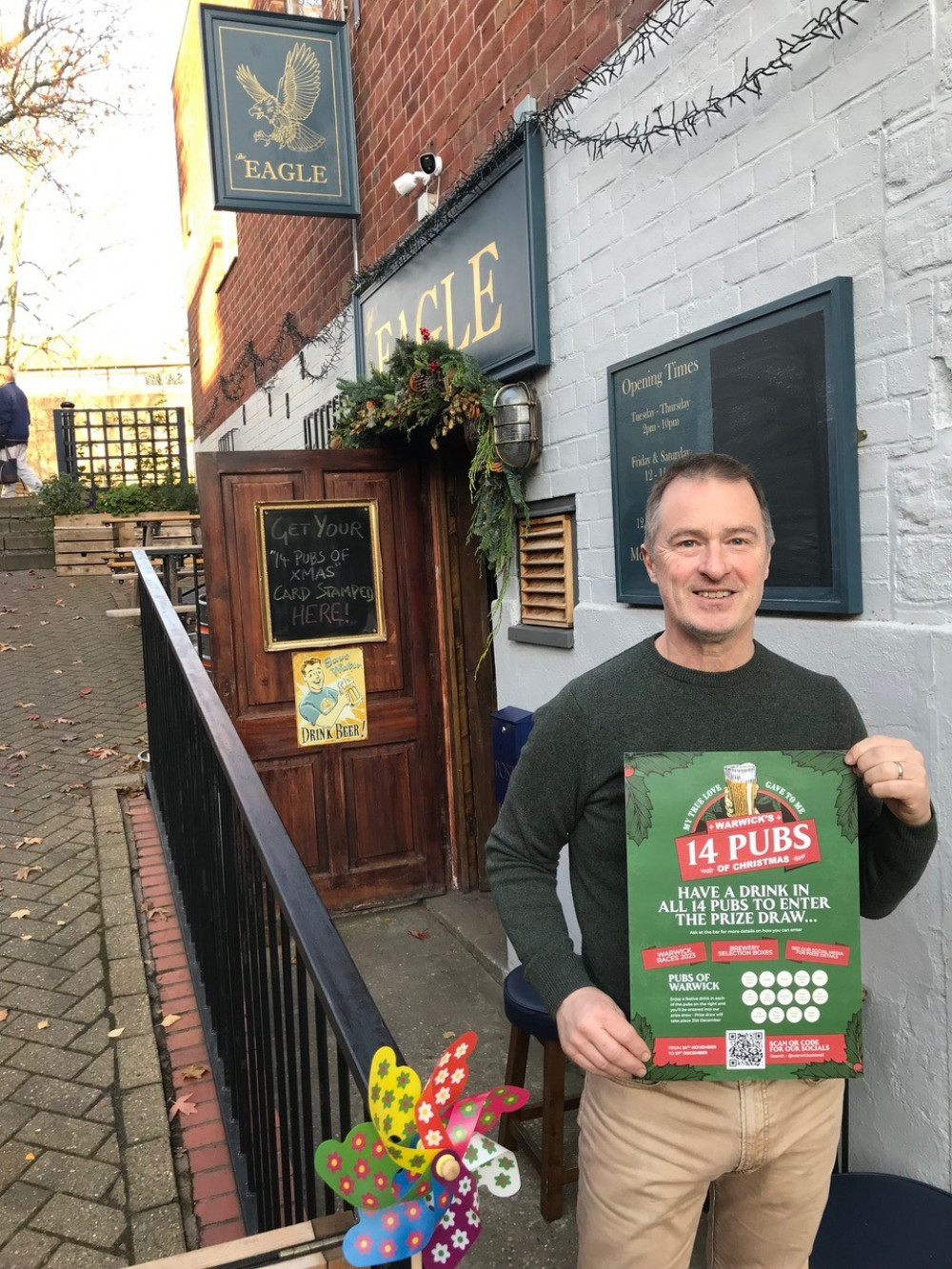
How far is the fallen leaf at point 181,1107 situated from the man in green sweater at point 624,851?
1.57 metres

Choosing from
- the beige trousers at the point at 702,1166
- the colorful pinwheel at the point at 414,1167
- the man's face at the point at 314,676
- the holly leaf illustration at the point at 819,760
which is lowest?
the beige trousers at the point at 702,1166

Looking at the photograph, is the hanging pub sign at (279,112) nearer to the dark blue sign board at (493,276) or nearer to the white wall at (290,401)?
the white wall at (290,401)

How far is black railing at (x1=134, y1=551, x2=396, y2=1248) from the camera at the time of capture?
4.44 feet

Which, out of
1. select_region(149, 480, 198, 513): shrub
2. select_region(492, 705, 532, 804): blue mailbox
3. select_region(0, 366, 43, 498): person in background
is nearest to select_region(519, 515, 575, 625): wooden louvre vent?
select_region(492, 705, 532, 804): blue mailbox

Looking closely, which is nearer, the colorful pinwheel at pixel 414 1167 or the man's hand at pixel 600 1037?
the colorful pinwheel at pixel 414 1167

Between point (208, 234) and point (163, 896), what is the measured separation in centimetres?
813

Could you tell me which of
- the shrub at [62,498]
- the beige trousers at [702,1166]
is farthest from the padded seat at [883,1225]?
the shrub at [62,498]

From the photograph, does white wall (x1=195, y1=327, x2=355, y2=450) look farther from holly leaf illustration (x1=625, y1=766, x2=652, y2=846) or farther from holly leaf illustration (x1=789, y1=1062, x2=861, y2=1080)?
holly leaf illustration (x1=789, y1=1062, x2=861, y2=1080)

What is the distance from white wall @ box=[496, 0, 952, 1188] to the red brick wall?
70 cm

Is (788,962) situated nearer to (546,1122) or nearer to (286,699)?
(546,1122)

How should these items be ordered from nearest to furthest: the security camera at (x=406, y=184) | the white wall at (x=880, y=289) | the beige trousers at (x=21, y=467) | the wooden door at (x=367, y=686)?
the white wall at (x=880, y=289)
the security camera at (x=406, y=184)
the wooden door at (x=367, y=686)
the beige trousers at (x=21, y=467)

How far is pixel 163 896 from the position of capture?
13.2ft

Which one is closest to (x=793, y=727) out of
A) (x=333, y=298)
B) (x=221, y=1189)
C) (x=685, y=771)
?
(x=685, y=771)

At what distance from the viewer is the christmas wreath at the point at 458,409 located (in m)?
3.79
